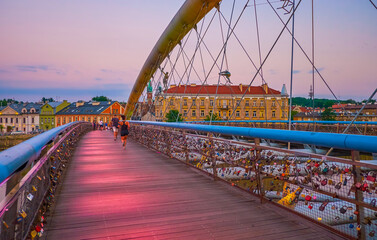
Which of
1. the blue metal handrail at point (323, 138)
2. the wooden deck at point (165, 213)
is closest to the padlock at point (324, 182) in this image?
the blue metal handrail at point (323, 138)

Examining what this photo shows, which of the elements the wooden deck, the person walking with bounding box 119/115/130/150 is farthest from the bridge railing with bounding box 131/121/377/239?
the person walking with bounding box 119/115/130/150

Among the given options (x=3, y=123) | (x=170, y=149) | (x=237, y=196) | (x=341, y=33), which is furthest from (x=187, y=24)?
(x=3, y=123)

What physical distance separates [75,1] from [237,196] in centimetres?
2512

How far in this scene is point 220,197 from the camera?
12.2 ft

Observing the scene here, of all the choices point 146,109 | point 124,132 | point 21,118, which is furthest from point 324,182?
point 21,118

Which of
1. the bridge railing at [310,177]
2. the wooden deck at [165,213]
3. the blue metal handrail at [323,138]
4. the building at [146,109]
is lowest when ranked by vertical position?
the wooden deck at [165,213]

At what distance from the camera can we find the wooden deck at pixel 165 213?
8.51 ft

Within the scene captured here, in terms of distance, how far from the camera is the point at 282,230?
2.63m

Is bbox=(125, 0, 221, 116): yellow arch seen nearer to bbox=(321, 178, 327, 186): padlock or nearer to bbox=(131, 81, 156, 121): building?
bbox=(131, 81, 156, 121): building

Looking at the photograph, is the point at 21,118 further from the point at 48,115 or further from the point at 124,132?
the point at 124,132

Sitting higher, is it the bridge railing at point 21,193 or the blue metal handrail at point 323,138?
the blue metal handrail at point 323,138

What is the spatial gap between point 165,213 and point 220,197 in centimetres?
84

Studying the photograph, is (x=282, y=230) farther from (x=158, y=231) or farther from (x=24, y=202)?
(x=24, y=202)

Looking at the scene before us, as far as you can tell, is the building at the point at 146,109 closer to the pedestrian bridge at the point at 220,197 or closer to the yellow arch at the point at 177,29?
the yellow arch at the point at 177,29
